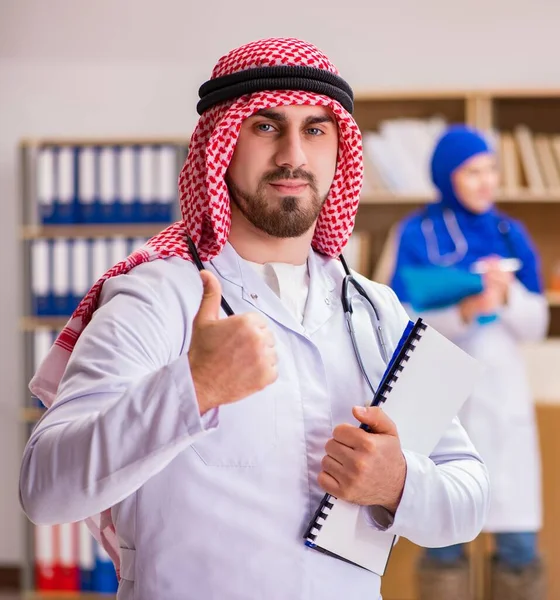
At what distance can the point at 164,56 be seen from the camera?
14.8ft

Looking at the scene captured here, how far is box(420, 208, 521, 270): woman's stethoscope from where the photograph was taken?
3229 millimetres

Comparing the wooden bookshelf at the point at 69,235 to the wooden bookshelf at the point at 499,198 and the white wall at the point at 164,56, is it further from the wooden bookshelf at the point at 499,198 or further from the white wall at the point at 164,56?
the wooden bookshelf at the point at 499,198

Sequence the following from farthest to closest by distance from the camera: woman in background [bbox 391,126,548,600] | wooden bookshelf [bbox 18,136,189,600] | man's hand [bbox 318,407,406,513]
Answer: wooden bookshelf [bbox 18,136,189,600] → woman in background [bbox 391,126,548,600] → man's hand [bbox 318,407,406,513]

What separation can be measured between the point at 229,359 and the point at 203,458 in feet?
0.71

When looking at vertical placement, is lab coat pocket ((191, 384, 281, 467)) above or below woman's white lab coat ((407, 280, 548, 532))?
above

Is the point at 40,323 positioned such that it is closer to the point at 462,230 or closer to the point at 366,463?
the point at 462,230

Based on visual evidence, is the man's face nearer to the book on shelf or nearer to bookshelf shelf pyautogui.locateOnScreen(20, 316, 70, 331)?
the book on shelf

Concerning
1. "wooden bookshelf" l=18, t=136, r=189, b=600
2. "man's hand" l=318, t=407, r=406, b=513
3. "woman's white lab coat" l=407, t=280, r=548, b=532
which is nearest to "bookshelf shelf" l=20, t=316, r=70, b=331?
"wooden bookshelf" l=18, t=136, r=189, b=600

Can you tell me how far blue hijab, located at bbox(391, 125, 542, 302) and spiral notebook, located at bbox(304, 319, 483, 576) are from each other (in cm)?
195

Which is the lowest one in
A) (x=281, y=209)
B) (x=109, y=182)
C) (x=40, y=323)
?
(x=40, y=323)

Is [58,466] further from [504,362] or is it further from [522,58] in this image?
[522,58]

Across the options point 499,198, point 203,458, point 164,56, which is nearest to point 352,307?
point 203,458

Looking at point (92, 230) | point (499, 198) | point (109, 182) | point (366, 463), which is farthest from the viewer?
point (92, 230)

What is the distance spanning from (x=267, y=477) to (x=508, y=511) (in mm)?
2182
